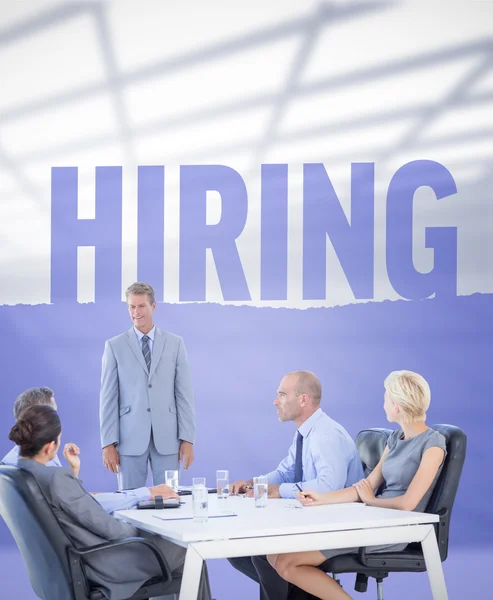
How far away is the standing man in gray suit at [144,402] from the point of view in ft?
17.7

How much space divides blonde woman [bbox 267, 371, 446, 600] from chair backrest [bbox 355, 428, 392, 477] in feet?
0.83

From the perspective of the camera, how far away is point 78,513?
3346 millimetres

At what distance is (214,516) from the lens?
135 inches

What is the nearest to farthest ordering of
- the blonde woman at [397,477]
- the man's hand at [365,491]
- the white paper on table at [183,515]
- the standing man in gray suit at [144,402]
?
1. the white paper on table at [183,515]
2. the blonde woman at [397,477]
3. the man's hand at [365,491]
4. the standing man in gray suit at [144,402]


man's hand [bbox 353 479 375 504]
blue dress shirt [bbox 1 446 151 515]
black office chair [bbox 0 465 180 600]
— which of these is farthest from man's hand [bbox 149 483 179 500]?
man's hand [bbox 353 479 375 504]

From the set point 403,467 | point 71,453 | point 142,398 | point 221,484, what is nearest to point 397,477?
point 403,467

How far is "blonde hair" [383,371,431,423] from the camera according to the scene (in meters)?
3.86

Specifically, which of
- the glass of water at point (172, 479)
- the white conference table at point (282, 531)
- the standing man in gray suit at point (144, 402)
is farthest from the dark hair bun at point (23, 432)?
the standing man in gray suit at point (144, 402)

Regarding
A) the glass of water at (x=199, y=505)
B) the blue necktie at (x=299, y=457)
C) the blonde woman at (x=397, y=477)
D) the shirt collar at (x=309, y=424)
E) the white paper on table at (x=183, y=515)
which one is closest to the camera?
the glass of water at (x=199, y=505)

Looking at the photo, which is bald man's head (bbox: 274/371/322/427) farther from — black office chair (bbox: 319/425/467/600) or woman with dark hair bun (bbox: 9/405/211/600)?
woman with dark hair bun (bbox: 9/405/211/600)

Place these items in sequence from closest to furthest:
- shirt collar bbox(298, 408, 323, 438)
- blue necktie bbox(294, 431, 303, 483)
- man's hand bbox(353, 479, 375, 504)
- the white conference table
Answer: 1. the white conference table
2. man's hand bbox(353, 479, 375, 504)
3. shirt collar bbox(298, 408, 323, 438)
4. blue necktie bbox(294, 431, 303, 483)

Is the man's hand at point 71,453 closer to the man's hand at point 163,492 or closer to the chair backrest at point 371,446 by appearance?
the man's hand at point 163,492

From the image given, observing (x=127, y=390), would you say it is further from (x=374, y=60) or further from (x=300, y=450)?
(x=374, y=60)

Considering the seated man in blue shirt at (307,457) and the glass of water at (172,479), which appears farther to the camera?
the glass of water at (172,479)
